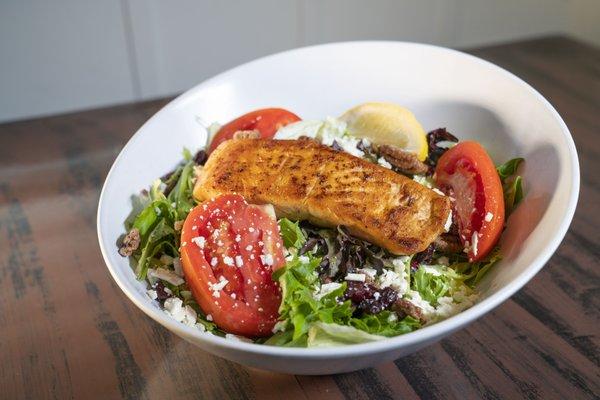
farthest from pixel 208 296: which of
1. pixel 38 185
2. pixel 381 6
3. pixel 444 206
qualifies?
pixel 381 6

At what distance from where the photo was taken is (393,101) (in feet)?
5.83

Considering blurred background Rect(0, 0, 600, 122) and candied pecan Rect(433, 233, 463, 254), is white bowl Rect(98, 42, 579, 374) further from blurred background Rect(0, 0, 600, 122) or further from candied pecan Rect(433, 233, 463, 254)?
blurred background Rect(0, 0, 600, 122)

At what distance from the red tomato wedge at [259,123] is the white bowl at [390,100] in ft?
0.16

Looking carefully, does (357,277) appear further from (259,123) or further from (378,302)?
(259,123)

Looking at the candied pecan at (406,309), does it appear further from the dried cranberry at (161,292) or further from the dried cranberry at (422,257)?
the dried cranberry at (161,292)

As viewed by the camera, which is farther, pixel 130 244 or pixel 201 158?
pixel 201 158

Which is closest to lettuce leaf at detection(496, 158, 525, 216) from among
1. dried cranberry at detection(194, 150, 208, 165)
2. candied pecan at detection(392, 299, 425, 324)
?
candied pecan at detection(392, 299, 425, 324)

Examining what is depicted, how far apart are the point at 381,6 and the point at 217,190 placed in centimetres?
245

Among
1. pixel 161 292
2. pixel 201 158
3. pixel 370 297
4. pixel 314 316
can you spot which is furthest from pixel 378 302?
pixel 201 158

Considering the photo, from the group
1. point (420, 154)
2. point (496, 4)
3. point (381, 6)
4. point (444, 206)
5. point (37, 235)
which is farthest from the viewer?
point (496, 4)

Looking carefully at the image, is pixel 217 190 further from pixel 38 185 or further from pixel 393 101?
pixel 38 185

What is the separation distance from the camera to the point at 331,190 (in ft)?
4.35

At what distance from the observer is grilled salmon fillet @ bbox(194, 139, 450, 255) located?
1.27 meters

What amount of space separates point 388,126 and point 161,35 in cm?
193
